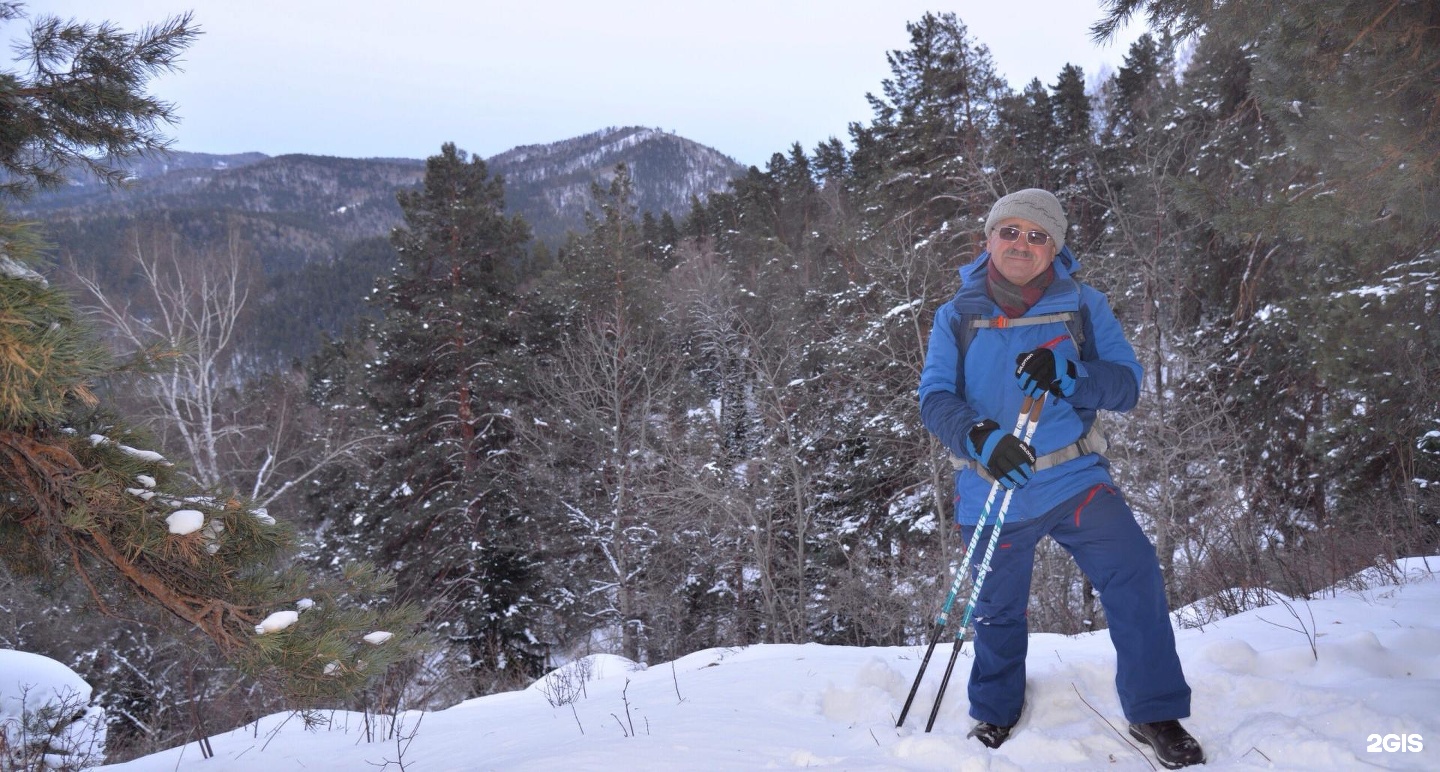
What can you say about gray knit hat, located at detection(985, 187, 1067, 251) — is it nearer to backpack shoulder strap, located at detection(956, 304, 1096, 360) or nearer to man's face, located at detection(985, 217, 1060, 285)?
man's face, located at detection(985, 217, 1060, 285)

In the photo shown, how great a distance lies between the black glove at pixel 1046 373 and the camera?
2.61m

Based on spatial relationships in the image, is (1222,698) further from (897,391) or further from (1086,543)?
(897,391)

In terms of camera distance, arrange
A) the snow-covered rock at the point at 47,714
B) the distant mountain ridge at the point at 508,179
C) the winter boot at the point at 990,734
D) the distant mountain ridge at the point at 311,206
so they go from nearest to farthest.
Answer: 1. the winter boot at the point at 990,734
2. the snow-covered rock at the point at 47,714
3. the distant mountain ridge at the point at 311,206
4. the distant mountain ridge at the point at 508,179

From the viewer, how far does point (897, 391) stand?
14.9 meters

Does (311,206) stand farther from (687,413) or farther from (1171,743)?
(1171,743)

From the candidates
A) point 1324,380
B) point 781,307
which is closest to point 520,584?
point 781,307

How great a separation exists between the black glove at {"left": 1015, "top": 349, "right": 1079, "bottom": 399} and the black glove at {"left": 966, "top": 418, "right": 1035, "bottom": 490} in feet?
0.68

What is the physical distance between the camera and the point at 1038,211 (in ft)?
9.48

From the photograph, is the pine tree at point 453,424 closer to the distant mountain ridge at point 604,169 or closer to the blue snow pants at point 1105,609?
the blue snow pants at point 1105,609

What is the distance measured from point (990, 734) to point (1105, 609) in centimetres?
61

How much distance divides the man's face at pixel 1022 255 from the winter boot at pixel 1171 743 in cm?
159

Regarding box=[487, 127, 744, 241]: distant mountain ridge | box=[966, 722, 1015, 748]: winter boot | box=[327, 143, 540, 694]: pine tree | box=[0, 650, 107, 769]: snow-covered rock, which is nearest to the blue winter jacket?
box=[966, 722, 1015, 748]: winter boot

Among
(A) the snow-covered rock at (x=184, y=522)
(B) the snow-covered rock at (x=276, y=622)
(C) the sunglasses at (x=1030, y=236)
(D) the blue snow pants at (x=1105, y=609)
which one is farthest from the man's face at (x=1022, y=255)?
(A) the snow-covered rock at (x=184, y=522)

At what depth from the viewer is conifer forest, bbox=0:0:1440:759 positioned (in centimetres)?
273
